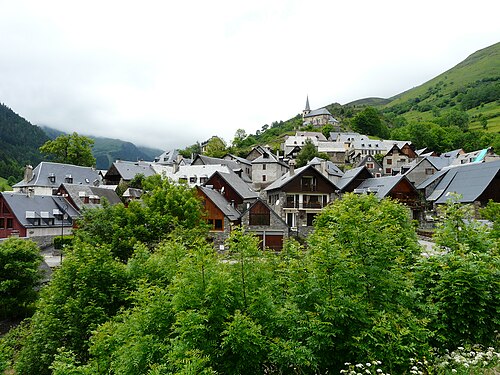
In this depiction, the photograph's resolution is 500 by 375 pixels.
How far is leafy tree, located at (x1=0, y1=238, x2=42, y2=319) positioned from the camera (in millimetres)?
23656

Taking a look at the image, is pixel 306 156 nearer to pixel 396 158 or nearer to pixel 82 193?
pixel 396 158

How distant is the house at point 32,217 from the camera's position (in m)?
46.2

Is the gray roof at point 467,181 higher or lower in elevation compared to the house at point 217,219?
higher

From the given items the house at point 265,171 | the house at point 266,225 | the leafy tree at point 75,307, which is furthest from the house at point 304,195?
the leafy tree at point 75,307

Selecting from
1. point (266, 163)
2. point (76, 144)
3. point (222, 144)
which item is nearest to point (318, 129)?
point (222, 144)

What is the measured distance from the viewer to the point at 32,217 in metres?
47.3

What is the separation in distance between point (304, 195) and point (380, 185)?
1084 cm

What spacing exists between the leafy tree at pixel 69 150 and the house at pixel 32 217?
4393 centimetres

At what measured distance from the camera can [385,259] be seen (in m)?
10.8

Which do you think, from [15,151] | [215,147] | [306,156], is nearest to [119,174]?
[306,156]

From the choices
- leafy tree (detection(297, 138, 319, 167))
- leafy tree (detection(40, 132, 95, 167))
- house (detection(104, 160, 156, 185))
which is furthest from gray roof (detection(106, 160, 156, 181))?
leafy tree (detection(297, 138, 319, 167))

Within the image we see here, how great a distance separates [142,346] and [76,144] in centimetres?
9457

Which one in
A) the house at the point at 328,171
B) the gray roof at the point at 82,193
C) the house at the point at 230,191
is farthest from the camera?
the house at the point at 328,171

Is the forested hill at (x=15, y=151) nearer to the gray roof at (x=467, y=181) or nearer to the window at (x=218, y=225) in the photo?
the window at (x=218, y=225)
